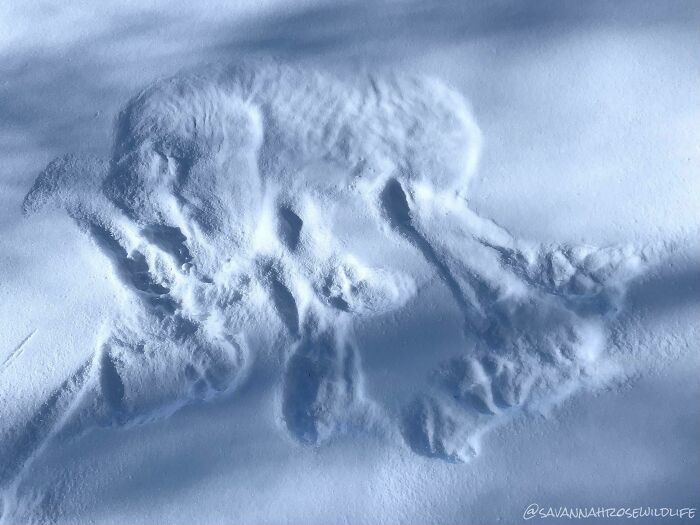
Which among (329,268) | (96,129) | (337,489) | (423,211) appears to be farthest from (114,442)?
(423,211)

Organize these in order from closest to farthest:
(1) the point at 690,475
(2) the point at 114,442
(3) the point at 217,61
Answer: (1) the point at 690,475 < (2) the point at 114,442 < (3) the point at 217,61

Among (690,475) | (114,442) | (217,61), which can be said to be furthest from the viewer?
(217,61)

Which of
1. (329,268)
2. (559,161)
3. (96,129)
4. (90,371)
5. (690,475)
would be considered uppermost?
(96,129)

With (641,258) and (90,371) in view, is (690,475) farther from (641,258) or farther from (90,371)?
(90,371)

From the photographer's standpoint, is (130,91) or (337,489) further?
(130,91)

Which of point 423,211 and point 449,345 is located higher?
point 423,211
